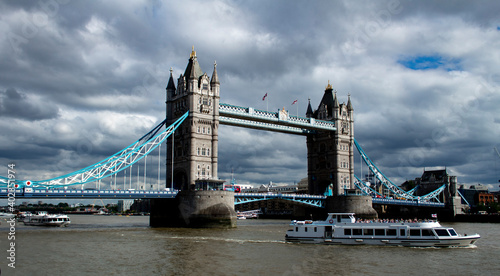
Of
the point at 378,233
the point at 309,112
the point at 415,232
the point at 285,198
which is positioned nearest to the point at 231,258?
the point at 378,233

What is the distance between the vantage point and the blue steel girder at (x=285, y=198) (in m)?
79.0

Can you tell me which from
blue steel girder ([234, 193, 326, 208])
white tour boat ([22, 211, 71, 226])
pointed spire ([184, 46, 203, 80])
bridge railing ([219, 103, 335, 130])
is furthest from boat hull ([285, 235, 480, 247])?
white tour boat ([22, 211, 71, 226])

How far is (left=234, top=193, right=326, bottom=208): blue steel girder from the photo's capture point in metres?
79.0

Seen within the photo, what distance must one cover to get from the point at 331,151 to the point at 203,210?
1690 inches

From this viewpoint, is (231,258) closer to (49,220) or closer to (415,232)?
(415,232)

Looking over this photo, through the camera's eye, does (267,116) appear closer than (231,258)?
No

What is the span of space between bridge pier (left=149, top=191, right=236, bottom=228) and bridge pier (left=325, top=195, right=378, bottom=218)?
95.5ft

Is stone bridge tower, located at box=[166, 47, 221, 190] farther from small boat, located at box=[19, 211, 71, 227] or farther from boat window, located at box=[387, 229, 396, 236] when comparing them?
boat window, located at box=[387, 229, 396, 236]

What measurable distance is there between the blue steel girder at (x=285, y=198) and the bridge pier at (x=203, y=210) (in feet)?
30.8

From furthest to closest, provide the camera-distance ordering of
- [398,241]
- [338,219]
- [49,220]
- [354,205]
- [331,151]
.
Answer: [331,151] → [354,205] → [49,220] → [338,219] → [398,241]

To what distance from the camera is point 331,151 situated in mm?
100938

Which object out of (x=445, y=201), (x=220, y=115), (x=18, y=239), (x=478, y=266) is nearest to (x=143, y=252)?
(x=18, y=239)

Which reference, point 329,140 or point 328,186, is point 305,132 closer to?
point 329,140

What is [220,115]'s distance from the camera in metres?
81.2
